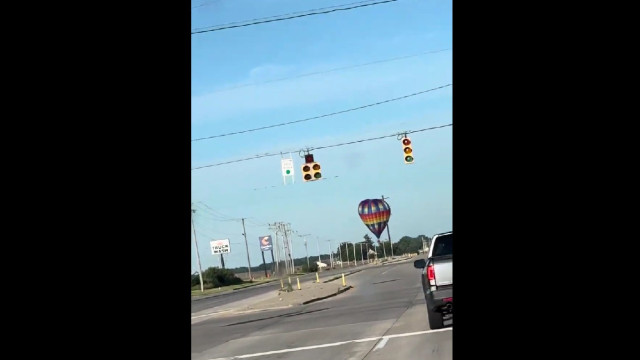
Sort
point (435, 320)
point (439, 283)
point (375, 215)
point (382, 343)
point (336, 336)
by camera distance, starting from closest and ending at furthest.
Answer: point (439, 283), point (382, 343), point (435, 320), point (336, 336), point (375, 215)

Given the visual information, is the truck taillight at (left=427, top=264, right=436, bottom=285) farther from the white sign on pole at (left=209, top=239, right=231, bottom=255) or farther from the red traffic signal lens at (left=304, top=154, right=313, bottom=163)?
the white sign on pole at (left=209, top=239, right=231, bottom=255)

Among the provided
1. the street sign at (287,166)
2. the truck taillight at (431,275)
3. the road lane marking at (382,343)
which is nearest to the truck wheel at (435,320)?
the truck taillight at (431,275)

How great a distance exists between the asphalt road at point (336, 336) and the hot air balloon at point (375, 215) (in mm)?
53419

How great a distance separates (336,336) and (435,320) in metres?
2.27

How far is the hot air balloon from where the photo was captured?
248 feet

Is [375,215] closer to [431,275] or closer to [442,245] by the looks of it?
[442,245]

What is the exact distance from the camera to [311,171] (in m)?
25.5

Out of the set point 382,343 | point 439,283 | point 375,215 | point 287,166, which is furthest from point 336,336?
point 375,215
